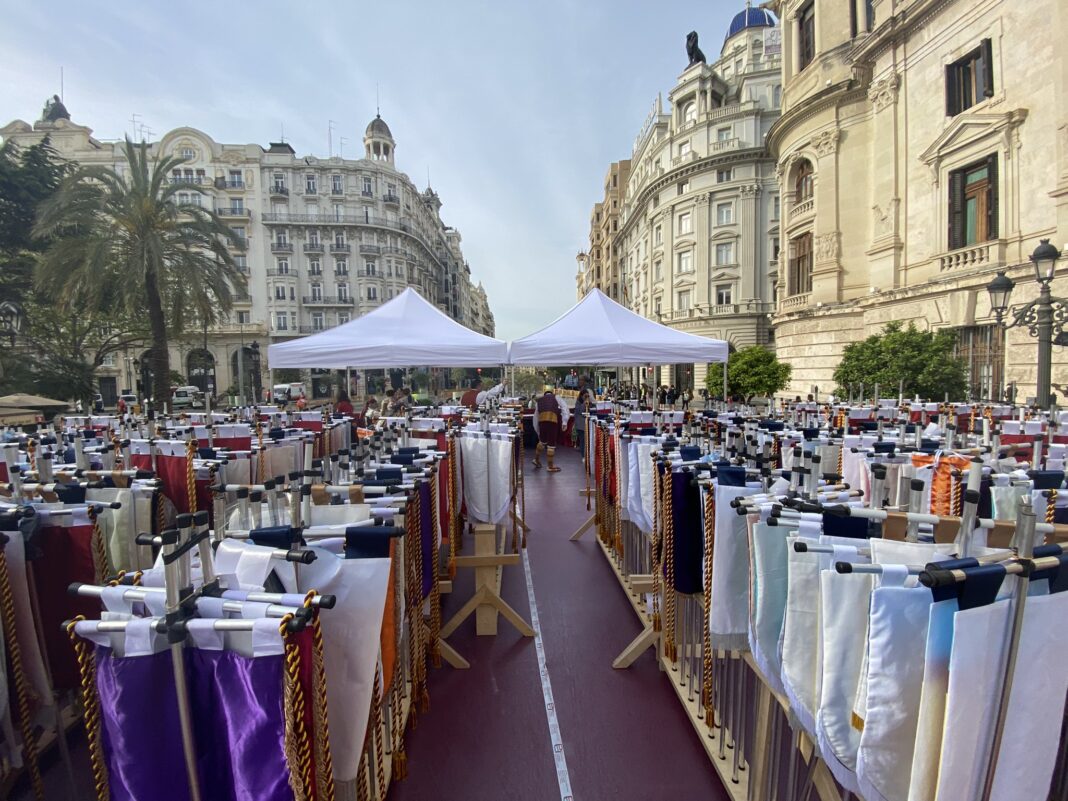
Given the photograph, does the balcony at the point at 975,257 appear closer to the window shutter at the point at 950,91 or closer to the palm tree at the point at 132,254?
the window shutter at the point at 950,91

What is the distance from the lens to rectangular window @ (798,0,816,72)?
22797 millimetres

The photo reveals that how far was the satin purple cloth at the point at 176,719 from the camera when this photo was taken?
1372 mm

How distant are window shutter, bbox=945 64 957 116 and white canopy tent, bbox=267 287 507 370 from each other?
1766 cm

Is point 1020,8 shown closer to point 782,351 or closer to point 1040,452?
point 782,351

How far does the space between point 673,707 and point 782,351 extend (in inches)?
955

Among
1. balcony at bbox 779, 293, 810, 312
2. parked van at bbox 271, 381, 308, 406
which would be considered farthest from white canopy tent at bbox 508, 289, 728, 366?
balcony at bbox 779, 293, 810, 312

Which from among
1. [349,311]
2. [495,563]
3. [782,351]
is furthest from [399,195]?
[495,563]

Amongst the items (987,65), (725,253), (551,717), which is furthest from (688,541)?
(725,253)

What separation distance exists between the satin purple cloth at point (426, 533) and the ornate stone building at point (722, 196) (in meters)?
33.6

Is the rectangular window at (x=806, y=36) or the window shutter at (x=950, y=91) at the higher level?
the rectangular window at (x=806, y=36)

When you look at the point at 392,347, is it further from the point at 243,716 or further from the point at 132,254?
the point at 132,254

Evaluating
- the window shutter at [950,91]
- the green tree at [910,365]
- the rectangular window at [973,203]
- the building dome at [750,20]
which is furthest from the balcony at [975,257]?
the building dome at [750,20]

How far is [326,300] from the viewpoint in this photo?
170 feet

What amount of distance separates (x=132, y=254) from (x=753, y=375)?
18.9 meters
